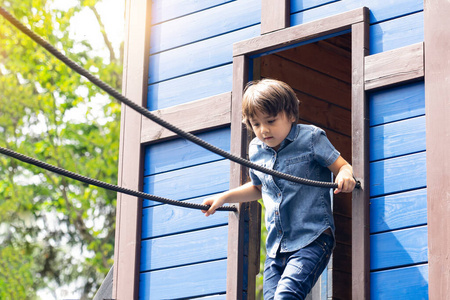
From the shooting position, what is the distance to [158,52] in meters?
5.58

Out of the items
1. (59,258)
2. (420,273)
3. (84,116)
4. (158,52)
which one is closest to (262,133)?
(420,273)

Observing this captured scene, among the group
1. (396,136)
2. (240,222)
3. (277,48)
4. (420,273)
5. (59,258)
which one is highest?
(59,258)

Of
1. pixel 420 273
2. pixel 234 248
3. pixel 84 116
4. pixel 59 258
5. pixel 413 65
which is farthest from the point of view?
pixel 59 258

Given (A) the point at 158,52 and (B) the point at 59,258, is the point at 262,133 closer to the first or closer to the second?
(A) the point at 158,52

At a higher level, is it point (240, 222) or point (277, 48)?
point (277, 48)

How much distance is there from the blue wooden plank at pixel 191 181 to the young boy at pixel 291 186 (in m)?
0.58

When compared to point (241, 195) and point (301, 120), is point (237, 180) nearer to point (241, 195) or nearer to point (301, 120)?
point (241, 195)

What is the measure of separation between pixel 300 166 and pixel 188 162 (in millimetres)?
1056

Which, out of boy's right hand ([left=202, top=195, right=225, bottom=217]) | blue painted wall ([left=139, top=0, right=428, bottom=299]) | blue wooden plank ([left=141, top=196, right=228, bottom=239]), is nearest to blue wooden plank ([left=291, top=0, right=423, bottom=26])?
blue painted wall ([left=139, top=0, right=428, bottom=299])

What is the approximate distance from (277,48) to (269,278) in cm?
140

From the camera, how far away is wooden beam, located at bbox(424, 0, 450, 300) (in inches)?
151

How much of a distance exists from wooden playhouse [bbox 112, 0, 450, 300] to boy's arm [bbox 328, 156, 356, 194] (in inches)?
3.8

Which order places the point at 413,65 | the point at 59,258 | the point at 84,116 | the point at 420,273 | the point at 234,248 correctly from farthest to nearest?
the point at 59,258 → the point at 84,116 → the point at 234,248 → the point at 413,65 → the point at 420,273

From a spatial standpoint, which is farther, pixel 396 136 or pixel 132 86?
pixel 132 86
